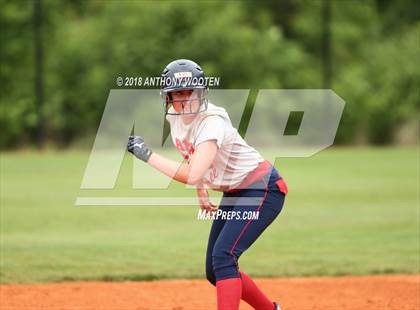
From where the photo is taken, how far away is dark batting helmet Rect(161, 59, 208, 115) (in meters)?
5.48

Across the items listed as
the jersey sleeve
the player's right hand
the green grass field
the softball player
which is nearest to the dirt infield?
the green grass field

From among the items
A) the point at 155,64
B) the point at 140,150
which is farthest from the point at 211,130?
the point at 155,64

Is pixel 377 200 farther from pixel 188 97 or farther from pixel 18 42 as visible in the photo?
pixel 18 42

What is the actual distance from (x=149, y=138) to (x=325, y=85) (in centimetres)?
756

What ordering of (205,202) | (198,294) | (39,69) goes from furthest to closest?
(39,69) < (198,294) < (205,202)

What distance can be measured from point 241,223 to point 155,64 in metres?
24.4

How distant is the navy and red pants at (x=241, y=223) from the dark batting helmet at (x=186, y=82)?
70 centimetres

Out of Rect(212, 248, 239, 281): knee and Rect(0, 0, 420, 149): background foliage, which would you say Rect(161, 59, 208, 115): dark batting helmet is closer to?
Rect(212, 248, 239, 281): knee

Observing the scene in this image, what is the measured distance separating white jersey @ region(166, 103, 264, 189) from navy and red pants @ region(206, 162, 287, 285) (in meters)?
0.11

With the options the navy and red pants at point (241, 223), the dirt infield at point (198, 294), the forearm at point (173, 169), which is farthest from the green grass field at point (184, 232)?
the forearm at point (173, 169)

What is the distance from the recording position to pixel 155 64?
2962cm

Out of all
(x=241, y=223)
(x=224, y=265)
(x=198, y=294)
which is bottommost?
(x=198, y=294)

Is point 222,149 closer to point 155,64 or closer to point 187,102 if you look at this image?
point 187,102

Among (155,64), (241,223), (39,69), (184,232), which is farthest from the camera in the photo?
(155,64)
